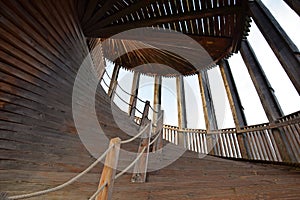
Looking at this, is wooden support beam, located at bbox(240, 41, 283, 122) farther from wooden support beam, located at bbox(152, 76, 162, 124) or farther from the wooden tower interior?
wooden support beam, located at bbox(152, 76, 162, 124)

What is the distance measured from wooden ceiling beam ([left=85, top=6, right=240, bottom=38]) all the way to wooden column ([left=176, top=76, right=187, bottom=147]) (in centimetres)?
393

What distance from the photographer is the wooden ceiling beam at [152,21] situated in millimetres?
4531

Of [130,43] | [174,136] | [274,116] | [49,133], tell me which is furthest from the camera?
[130,43]

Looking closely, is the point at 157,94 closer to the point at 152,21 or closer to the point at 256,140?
the point at 152,21

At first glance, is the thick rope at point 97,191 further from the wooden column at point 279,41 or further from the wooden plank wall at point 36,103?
the wooden column at point 279,41

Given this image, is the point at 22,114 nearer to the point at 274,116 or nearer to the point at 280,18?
the point at 274,116

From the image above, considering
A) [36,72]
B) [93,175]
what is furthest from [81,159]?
[36,72]

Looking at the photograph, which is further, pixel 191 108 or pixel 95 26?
pixel 191 108

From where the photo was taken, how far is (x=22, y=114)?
2.19 m

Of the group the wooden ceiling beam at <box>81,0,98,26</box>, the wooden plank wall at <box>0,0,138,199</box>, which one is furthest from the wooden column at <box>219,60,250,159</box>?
the wooden ceiling beam at <box>81,0,98,26</box>

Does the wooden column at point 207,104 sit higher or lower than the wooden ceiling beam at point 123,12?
lower

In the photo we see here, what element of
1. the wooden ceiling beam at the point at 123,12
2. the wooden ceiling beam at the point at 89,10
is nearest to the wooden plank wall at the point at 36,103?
the wooden ceiling beam at the point at 89,10

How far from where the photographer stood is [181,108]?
7.60 m

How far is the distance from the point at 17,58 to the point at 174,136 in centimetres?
564
